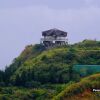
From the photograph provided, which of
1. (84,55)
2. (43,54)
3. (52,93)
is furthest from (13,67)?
(52,93)

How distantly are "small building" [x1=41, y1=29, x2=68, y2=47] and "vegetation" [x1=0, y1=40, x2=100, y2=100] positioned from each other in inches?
58.4

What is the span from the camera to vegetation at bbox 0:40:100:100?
75.8 m

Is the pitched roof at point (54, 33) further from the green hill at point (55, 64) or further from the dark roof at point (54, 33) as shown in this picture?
the green hill at point (55, 64)

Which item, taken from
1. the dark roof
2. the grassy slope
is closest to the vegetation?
the grassy slope

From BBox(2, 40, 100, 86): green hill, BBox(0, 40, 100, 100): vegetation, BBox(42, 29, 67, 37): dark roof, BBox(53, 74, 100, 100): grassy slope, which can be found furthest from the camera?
BBox(42, 29, 67, 37): dark roof

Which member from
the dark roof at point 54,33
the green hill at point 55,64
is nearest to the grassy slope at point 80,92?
the green hill at point 55,64

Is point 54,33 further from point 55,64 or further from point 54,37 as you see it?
point 55,64

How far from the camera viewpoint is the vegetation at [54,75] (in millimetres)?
75812

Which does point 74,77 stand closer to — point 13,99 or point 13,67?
point 13,99

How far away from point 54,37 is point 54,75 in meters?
17.4

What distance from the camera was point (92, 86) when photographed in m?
74.9

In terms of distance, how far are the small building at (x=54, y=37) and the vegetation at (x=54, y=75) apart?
1483mm

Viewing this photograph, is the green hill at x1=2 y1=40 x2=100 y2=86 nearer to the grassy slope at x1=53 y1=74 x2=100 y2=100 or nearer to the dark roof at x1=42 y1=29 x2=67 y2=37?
the dark roof at x1=42 y1=29 x2=67 y2=37

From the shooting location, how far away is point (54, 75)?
8444 cm
